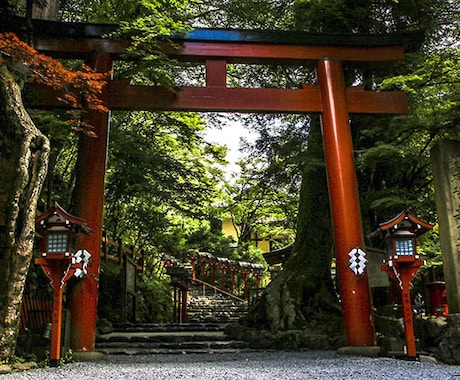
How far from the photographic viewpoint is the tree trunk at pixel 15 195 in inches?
242

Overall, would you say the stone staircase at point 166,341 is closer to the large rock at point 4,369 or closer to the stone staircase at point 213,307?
the large rock at point 4,369

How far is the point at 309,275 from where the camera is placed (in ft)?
34.7

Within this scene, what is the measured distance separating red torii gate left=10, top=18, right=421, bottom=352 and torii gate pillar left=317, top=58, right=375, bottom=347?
16 millimetres

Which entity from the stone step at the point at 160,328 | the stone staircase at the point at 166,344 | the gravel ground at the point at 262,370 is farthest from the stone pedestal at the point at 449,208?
the stone step at the point at 160,328

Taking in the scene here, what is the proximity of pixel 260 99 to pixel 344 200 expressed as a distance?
98.0 inches

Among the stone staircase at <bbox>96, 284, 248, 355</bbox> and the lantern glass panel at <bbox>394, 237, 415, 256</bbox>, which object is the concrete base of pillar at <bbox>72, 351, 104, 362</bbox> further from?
the lantern glass panel at <bbox>394, 237, 415, 256</bbox>

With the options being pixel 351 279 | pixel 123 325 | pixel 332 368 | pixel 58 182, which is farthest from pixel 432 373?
pixel 58 182

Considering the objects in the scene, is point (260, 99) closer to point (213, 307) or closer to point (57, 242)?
point (57, 242)

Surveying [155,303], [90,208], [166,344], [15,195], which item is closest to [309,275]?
[166,344]

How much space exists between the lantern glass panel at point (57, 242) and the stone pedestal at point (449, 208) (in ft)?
18.3

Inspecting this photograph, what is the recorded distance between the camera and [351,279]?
7.98m

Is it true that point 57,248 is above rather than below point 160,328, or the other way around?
above

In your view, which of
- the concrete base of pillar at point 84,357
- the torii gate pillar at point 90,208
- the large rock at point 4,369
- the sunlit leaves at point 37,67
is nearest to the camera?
the large rock at point 4,369

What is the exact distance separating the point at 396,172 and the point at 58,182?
844 centimetres
